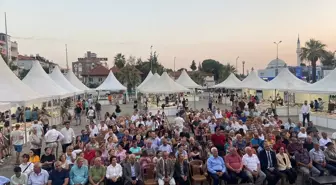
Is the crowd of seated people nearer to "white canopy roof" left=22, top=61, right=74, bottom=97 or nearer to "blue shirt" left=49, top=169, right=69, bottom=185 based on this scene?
"blue shirt" left=49, top=169, right=69, bottom=185

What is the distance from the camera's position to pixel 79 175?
24.8 feet

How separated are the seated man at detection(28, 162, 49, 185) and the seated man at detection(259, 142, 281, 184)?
5.24 metres

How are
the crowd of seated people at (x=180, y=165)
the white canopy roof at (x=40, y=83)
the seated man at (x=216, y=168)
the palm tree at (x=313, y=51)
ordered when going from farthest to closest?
1. the palm tree at (x=313, y=51)
2. the white canopy roof at (x=40, y=83)
3. the seated man at (x=216, y=168)
4. the crowd of seated people at (x=180, y=165)

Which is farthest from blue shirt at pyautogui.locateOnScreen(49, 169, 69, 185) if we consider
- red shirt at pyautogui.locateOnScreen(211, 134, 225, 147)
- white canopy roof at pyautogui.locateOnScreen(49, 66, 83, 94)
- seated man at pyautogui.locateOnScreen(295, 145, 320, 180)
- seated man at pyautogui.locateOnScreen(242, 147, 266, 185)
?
white canopy roof at pyautogui.locateOnScreen(49, 66, 83, 94)

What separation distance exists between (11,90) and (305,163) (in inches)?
461

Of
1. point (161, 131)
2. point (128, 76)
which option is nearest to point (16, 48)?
point (128, 76)

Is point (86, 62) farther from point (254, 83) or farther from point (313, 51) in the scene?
point (254, 83)

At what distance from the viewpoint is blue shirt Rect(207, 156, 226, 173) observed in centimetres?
803

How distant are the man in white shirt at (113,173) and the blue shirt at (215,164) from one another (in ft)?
7.19

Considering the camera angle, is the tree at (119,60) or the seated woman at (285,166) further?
the tree at (119,60)

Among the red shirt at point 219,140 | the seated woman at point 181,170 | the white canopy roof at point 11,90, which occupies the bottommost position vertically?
the seated woman at point 181,170

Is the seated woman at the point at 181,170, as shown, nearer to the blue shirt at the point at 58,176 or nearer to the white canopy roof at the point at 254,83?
the blue shirt at the point at 58,176

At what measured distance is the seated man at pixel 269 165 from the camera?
8.16m

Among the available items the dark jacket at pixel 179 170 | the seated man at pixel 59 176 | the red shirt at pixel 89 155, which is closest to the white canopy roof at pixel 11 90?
the red shirt at pixel 89 155
